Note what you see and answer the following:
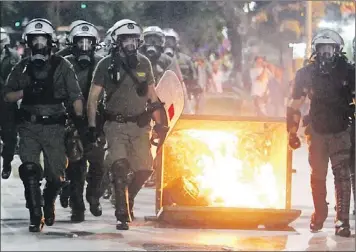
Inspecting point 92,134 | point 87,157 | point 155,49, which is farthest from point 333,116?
point 155,49

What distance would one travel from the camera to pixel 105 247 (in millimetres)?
8188

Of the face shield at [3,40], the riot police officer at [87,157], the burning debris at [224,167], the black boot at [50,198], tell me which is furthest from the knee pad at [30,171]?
the face shield at [3,40]

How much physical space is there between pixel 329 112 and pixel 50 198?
2401mm

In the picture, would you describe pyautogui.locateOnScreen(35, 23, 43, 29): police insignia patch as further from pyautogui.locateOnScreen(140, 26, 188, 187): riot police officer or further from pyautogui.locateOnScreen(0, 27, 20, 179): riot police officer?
pyautogui.locateOnScreen(140, 26, 188, 187): riot police officer

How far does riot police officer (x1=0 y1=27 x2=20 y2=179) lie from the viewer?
11.2 meters

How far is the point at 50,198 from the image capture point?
903cm

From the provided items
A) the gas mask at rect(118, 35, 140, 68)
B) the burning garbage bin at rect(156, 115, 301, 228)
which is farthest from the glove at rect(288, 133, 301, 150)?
the gas mask at rect(118, 35, 140, 68)

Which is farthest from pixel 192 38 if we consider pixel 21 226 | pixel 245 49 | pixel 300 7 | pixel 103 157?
pixel 21 226

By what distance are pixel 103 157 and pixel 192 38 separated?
10.5m

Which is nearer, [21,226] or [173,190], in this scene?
[21,226]

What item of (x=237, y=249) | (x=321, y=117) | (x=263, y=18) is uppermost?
(x=263, y=18)

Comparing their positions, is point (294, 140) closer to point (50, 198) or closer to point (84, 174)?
point (84, 174)

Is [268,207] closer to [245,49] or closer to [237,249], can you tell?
[237,249]

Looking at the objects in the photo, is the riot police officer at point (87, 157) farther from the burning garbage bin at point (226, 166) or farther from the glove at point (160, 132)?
the burning garbage bin at point (226, 166)
